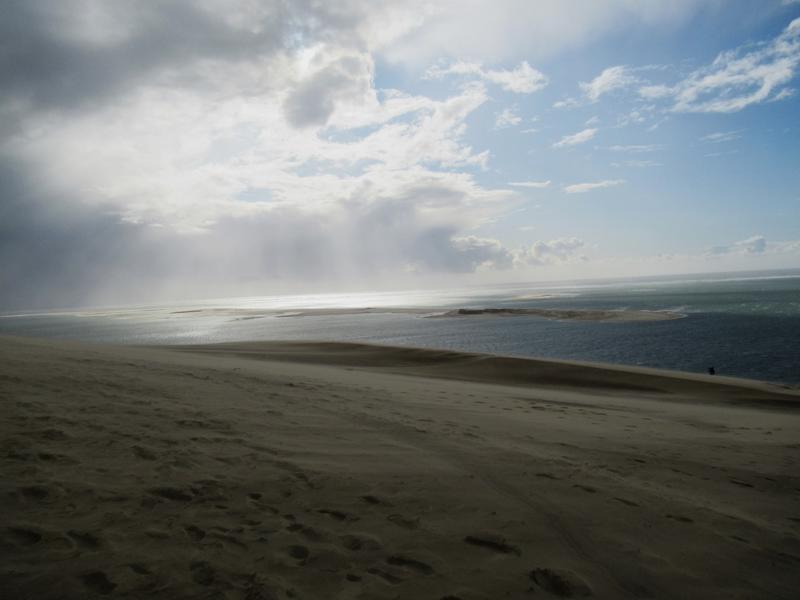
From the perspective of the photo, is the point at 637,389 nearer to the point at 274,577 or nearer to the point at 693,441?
the point at 693,441

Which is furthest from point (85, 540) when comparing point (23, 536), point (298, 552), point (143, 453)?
point (143, 453)

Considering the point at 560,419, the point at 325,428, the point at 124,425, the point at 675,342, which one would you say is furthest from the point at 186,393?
the point at 675,342

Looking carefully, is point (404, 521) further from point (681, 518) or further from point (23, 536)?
point (23, 536)

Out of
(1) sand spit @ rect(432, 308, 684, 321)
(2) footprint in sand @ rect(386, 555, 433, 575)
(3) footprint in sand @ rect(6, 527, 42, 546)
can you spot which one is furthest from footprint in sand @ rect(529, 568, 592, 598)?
(1) sand spit @ rect(432, 308, 684, 321)

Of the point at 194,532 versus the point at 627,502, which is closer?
the point at 194,532

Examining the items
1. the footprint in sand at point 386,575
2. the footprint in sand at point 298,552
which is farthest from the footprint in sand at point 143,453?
the footprint in sand at point 386,575

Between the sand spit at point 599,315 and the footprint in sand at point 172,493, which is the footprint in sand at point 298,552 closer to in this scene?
the footprint in sand at point 172,493

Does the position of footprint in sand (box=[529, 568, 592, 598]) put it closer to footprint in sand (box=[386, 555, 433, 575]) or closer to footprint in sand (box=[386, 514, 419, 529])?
footprint in sand (box=[386, 555, 433, 575])

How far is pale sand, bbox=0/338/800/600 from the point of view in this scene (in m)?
3.31

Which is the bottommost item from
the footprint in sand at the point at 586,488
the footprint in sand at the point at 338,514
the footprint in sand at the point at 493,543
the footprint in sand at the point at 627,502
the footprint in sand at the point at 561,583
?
the footprint in sand at the point at 627,502

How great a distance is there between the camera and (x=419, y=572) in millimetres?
3400

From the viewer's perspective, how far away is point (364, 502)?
454 cm

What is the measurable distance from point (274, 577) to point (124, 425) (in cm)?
466

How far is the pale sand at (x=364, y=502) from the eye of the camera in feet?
10.9
